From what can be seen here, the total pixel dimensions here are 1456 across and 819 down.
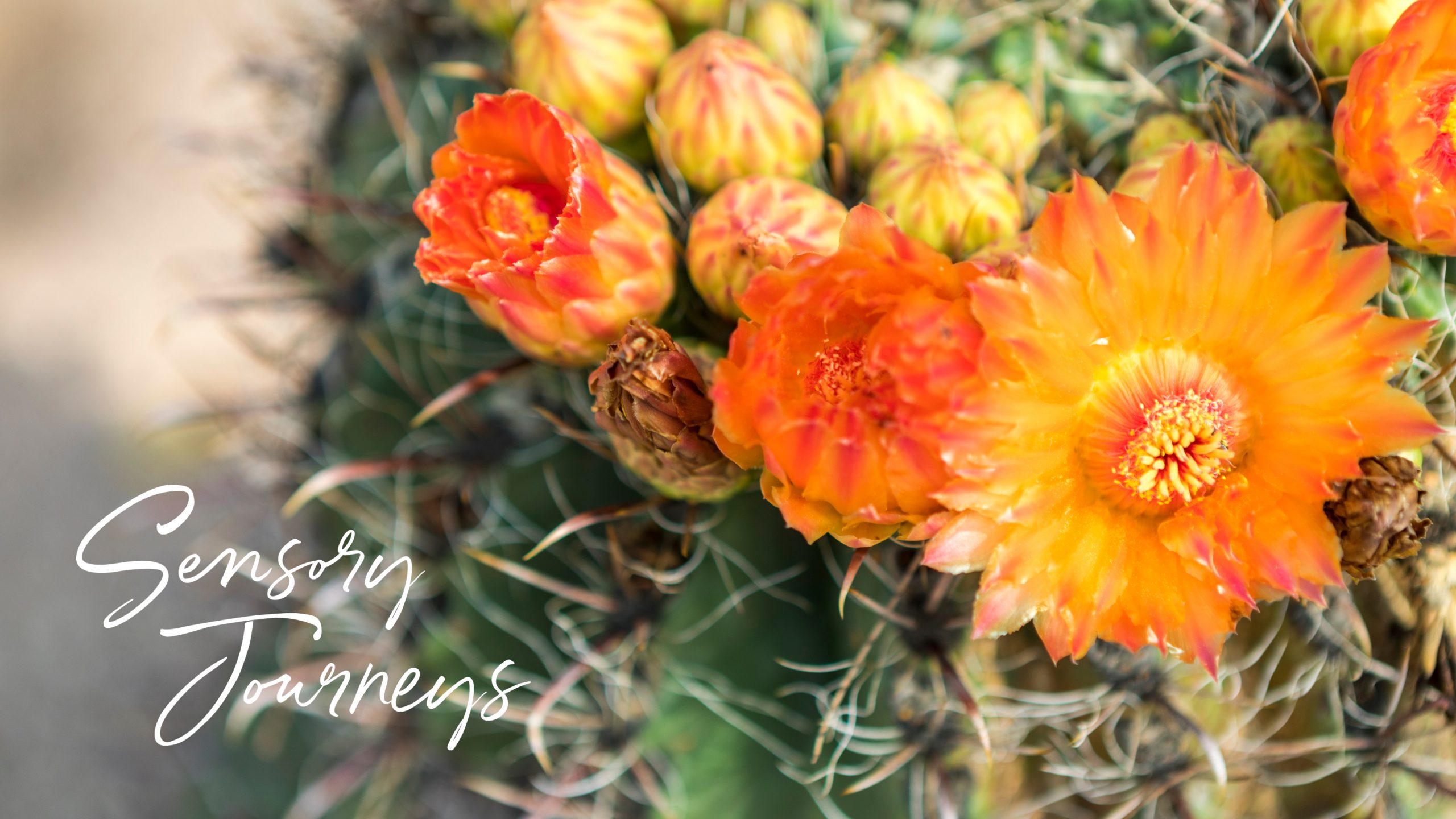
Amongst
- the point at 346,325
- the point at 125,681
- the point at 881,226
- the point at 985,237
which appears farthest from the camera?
the point at 125,681

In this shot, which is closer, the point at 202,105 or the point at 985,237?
the point at 985,237

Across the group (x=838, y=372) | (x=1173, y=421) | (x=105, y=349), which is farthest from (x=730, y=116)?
(x=105, y=349)

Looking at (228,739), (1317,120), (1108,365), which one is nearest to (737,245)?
(1108,365)

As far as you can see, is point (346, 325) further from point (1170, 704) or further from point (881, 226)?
point (1170, 704)

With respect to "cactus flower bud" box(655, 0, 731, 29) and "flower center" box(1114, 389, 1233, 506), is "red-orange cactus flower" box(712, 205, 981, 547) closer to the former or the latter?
"flower center" box(1114, 389, 1233, 506)

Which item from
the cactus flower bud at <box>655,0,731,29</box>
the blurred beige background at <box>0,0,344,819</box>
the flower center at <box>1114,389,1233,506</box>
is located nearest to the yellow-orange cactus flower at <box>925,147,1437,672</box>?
the flower center at <box>1114,389,1233,506</box>

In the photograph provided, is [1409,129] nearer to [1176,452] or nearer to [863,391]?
[1176,452]
